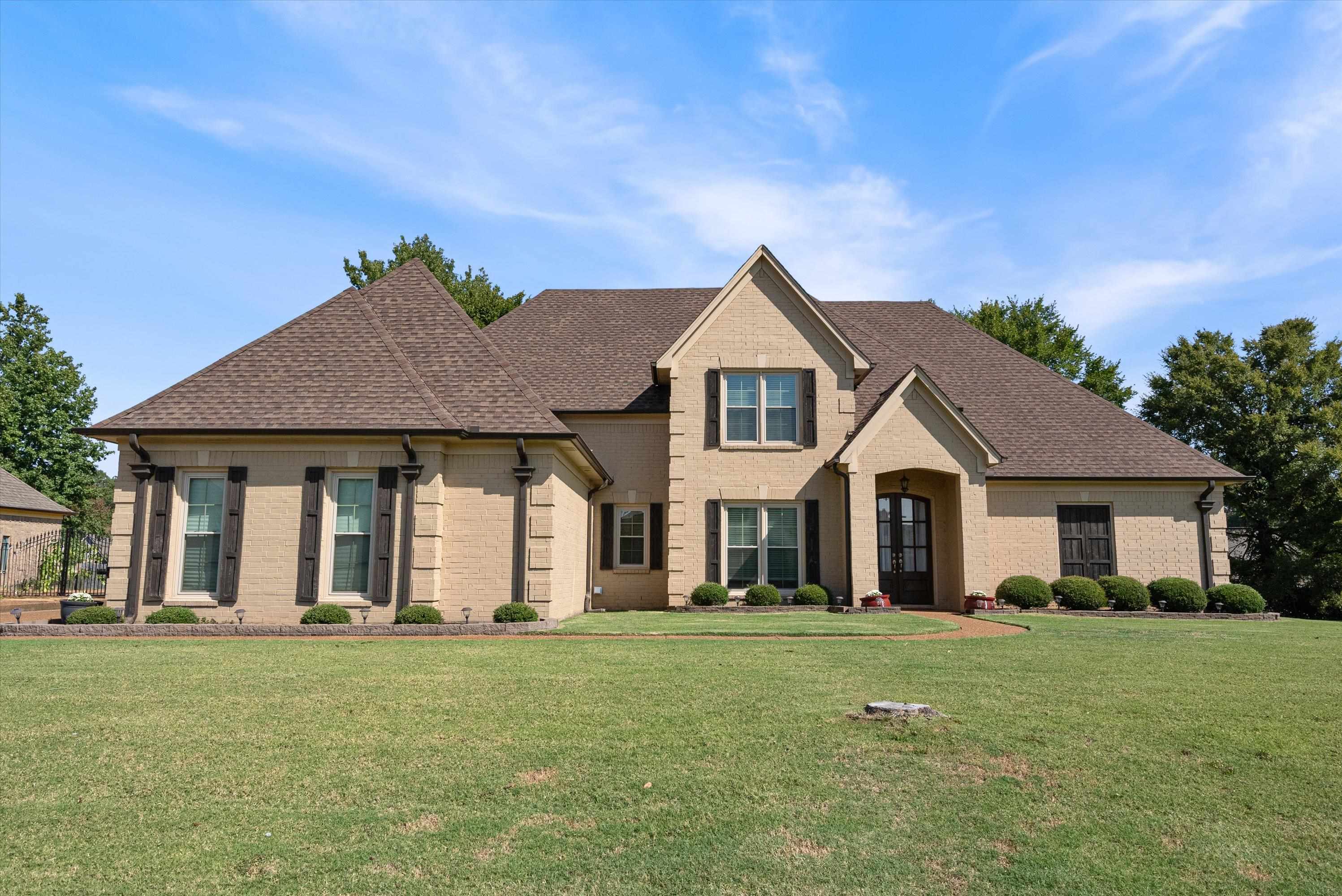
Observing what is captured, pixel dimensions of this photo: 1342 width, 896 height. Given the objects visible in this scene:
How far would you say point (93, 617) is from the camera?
1416 cm

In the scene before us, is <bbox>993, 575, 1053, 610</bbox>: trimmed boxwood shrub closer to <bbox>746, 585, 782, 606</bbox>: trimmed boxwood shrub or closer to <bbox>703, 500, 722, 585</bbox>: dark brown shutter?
<bbox>746, 585, 782, 606</bbox>: trimmed boxwood shrub

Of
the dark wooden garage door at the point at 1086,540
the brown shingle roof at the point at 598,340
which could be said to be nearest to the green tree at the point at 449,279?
the brown shingle roof at the point at 598,340

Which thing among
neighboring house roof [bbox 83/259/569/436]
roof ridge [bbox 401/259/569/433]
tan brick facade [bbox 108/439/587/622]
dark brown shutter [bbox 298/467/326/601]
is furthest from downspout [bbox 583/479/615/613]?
dark brown shutter [bbox 298/467/326/601]

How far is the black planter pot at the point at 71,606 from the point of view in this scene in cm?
1476

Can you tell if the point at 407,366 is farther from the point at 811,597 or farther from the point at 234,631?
the point at 811,597

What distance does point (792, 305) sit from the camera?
21016mm

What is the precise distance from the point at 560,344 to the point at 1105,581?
15275 mm

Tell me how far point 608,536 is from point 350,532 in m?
7.66

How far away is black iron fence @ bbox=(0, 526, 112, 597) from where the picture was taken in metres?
27.3

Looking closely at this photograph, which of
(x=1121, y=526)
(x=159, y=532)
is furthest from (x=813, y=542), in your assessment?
(x=159, y=532)

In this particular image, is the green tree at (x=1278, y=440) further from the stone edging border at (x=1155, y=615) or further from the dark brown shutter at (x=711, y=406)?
the dark brown shutter at (x=711, y=406)

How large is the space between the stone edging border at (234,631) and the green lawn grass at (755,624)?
5.68ft

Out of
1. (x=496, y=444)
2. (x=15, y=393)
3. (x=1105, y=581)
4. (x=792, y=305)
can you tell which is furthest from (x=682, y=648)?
(x=15, y=393)

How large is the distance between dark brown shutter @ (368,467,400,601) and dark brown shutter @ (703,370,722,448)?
8.05m
